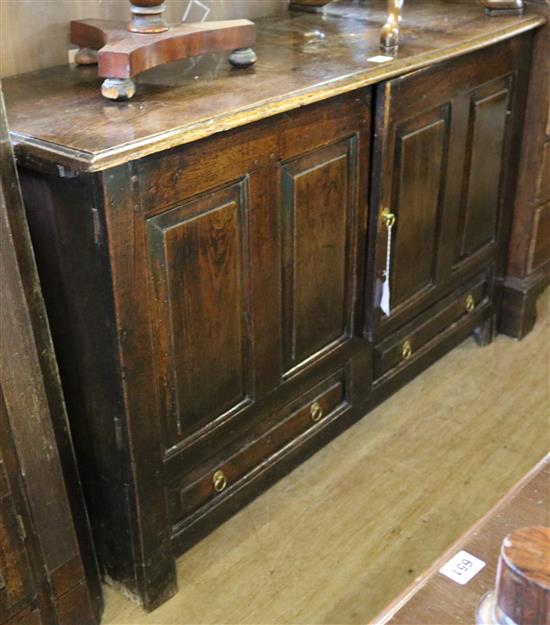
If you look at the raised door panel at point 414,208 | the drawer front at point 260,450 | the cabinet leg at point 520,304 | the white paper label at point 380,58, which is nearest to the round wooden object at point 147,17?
the white paper label at point 380,58

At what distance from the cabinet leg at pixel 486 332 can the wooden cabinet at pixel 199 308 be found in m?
0.69

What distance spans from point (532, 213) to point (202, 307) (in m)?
1.19

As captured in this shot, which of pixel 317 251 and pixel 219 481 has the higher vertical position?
pixel 317 251

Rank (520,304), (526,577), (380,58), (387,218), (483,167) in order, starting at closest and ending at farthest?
1. (526,577)
2. (380,58)
3. (387,218)
4. (483,167)
5. (520,304)

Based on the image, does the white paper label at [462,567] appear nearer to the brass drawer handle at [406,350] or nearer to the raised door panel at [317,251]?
the raised door panel at [317,251]

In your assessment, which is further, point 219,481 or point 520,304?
point 520,304

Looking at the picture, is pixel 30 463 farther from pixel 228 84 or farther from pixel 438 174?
pixel 438 174

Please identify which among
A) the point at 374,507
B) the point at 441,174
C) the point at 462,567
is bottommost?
the point at 374,507

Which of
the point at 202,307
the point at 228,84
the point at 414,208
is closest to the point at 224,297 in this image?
the point at 202,307

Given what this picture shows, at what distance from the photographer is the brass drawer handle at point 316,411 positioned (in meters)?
1.90

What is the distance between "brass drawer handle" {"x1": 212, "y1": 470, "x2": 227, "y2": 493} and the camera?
169cm

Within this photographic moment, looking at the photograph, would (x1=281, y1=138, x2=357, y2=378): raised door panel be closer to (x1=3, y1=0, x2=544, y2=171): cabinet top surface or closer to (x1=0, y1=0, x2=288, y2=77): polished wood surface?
(x1=3, y1=0, x2=544, y2=171): cabinet top surface

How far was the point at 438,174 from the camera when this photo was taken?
196 centimetres

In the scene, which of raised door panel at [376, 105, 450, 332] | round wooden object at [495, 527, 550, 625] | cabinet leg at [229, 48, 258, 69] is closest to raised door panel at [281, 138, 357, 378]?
raised door panel at [376, 105, 450, 332]
